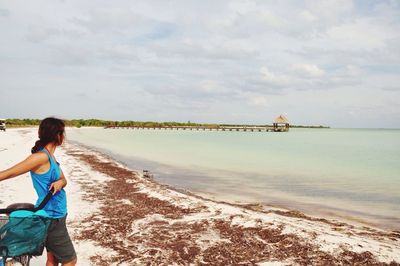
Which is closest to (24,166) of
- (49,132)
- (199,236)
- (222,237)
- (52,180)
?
(52,180)

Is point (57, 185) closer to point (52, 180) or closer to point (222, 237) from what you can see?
point (52, 180)

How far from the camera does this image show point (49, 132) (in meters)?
3.24

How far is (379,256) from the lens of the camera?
5969 millimetres

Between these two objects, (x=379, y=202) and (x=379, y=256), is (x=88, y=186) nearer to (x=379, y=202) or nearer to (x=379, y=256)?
(x=379, y=256)

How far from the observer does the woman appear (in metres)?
3.12

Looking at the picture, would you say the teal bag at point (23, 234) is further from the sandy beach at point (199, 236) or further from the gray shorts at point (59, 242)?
the sandy beach at point (199, 236)

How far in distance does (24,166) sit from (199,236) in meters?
4.54

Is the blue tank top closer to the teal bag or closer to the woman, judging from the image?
the woman

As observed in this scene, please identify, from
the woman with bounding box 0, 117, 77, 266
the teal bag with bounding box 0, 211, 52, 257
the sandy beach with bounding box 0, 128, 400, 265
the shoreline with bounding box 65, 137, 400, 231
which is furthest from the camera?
the shoreline with bounding box 65, 137, 400, 231

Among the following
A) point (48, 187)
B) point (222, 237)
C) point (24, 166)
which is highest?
point (24, 166)

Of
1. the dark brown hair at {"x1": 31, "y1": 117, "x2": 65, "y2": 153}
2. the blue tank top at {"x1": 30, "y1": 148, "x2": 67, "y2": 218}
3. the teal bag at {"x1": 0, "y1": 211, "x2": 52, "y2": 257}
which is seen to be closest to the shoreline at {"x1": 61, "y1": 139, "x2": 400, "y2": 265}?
the blue tank top at {"x1": 30, "y1": 148, "x2": 67, "y2": 218}

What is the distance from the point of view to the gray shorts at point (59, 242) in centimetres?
329

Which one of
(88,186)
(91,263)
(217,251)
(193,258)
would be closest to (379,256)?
(217,251)

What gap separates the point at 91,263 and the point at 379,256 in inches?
187
